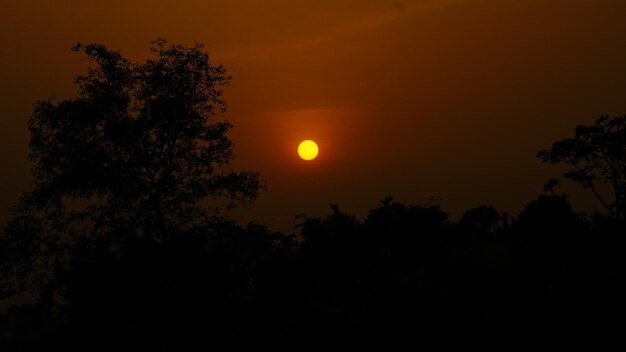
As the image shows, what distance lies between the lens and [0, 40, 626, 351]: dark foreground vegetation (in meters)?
29.4

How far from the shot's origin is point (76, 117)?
28.7 m

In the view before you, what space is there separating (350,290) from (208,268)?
440 inches

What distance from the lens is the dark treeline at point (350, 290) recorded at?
1232 inches

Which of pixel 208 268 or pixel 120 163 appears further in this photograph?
pixel 208 268

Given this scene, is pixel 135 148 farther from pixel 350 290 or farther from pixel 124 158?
pixel 350 290

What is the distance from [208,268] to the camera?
1778 inches

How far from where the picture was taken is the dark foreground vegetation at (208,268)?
29.4m

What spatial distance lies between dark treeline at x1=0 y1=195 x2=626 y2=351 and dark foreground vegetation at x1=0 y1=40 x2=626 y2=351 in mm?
113

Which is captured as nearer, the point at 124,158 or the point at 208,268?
the point at 124,158

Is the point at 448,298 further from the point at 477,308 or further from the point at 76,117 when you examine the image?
the point at 76,117

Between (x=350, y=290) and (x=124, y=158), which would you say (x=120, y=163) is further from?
(x=350, y=290)

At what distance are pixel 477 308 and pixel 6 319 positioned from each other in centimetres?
10966

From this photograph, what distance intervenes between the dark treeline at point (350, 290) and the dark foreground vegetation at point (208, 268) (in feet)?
0.37

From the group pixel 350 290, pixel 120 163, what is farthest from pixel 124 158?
pixel 350 290
